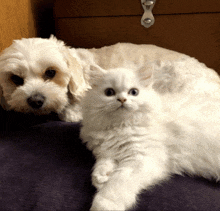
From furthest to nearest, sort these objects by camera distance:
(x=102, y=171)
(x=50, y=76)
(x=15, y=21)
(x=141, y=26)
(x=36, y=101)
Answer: (x=141, y=26), (x=15, y=21), (x=50, y=76), (x=36, y=101), (x=102, y=171)

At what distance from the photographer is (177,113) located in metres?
0.80

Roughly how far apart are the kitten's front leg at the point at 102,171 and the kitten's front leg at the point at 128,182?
0.02 metres

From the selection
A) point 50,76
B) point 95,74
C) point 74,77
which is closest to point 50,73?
point 50,76

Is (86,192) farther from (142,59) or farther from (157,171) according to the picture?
(142,59)

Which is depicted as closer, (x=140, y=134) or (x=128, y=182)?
(x=128, y=182)

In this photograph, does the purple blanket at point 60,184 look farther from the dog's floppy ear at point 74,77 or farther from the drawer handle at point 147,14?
the drawer handle at point 147,14

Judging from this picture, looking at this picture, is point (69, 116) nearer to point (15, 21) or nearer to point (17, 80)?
point (17, 80)

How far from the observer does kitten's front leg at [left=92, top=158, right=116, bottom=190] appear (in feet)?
2.10

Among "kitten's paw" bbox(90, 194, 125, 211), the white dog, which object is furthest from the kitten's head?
"kitten's paw" bbox(90, 194, 125, 211)

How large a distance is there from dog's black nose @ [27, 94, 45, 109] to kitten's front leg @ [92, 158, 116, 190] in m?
0.43

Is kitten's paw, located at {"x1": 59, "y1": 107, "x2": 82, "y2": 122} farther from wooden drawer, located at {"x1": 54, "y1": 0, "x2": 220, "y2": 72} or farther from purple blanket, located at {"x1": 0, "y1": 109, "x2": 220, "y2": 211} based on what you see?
wooden drawer, located at {"x1": 54, "y1": 0, "x2": 220, "y2": 72}

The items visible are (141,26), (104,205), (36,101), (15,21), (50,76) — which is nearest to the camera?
(104,205)

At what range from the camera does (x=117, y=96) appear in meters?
0.69

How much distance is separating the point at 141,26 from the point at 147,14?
94 mm
